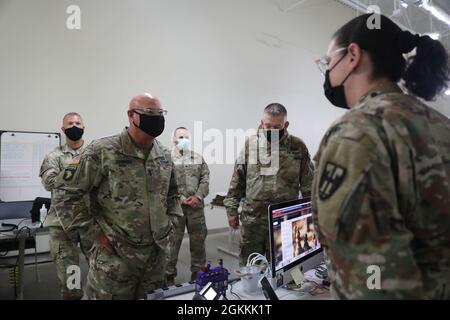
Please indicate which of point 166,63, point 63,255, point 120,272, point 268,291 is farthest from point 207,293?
point 166,63

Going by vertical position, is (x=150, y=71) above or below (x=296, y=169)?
above

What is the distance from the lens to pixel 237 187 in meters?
2.75

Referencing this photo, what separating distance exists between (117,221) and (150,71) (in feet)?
12.2

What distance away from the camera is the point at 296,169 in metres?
2.58

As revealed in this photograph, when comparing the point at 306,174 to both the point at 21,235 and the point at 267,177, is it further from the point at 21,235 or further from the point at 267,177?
the point at 21,235

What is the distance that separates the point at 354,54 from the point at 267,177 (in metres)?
1.76

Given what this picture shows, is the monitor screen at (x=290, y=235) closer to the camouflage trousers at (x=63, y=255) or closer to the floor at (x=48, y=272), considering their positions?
the floor at (x=48, y=272)

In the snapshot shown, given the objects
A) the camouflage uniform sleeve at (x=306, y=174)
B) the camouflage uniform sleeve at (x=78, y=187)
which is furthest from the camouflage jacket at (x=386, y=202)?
the camouflage uniform sleeve at (x=306, y=174)

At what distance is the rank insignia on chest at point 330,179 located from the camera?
2.19 ft

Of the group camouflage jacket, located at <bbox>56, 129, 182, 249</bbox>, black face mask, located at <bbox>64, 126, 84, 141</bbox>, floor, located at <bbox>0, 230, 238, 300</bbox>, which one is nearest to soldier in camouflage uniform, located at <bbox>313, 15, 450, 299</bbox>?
camouflage jacket, located at <bbox>56, 129, 182, 249</bbox>

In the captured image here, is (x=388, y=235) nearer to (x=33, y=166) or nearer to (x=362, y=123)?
(x=362, y=123)

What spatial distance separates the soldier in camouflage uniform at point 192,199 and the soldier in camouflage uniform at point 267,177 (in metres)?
0.92

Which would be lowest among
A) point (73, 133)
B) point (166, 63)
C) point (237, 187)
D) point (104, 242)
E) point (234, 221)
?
point (234, 221)

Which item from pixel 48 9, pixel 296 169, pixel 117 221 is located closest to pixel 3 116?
pixel 48 9
